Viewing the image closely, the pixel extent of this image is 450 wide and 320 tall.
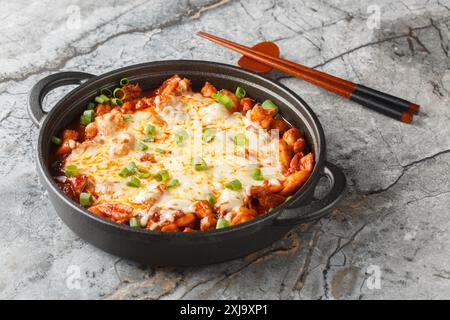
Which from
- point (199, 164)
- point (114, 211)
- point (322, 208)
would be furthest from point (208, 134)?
point (322, 208)

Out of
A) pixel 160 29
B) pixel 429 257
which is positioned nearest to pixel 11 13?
pixel 160 29

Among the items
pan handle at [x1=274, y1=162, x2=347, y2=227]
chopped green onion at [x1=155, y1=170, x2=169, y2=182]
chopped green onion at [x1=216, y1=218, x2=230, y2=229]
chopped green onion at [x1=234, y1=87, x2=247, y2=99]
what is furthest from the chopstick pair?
chopped green onion at [x1=216, y1=218, x2=230, y2=229]

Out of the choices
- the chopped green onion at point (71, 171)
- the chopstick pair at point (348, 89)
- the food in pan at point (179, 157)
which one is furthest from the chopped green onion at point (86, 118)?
the chopstick pair at point (348, 89)

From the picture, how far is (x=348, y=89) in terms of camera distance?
4.45 metres

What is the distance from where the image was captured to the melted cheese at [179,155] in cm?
340

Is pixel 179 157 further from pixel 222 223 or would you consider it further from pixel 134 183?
pixel 222 223

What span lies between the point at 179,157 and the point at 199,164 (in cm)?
14

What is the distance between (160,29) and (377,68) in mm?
1582

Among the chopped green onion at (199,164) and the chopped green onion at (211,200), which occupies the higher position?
the chopped green onion at (199,164)

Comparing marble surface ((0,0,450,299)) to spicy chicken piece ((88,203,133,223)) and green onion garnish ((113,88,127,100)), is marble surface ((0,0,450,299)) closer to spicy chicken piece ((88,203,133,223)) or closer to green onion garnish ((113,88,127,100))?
spicy chicken piece ((88,203,133,223))

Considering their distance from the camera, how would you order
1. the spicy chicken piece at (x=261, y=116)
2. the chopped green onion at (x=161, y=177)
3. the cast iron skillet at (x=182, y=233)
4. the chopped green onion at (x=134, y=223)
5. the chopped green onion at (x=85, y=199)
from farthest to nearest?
the spicy chicken piece at (x=261, y=116) → the chopped green onion at (x=161, y=177) → the chopped green onion at (x=85, y=199) → the chopped green onion at (x=134, y=223) → the cast iron skillet at (x=182, y=233)

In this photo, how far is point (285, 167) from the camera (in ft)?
11.9

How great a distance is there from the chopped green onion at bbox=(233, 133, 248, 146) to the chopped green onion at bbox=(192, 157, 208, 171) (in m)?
0.25

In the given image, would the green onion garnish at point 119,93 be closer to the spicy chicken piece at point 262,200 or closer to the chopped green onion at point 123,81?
the chopped green onion at point 123,81
